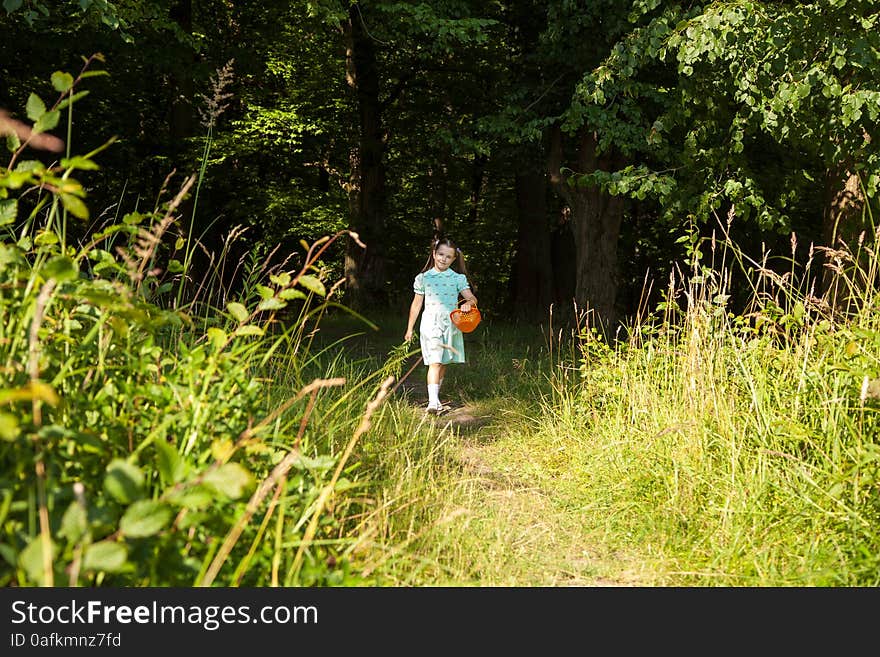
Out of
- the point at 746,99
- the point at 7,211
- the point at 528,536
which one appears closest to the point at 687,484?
the point at 528,536

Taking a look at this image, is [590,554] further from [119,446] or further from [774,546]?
[119,446]

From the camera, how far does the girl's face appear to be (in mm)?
8398

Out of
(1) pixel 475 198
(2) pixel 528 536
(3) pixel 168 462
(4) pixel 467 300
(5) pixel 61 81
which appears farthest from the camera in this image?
(1) pixel 475 198

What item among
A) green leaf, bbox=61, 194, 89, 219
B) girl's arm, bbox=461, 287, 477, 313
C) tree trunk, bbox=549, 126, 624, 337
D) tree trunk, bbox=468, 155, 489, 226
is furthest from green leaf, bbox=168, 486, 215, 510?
tree trunk, bbox=468, 155, 489, 226

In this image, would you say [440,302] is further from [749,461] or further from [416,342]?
[749,461]

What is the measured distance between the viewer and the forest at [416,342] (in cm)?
262

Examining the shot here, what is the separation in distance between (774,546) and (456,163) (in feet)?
57.7

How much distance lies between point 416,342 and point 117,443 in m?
10.1

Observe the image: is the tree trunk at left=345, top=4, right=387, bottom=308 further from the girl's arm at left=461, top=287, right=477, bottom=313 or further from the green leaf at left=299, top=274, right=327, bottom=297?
the green leaf at left=299, top=274, right=327, bottom=297

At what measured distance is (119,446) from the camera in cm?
259

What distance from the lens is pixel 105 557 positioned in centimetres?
193

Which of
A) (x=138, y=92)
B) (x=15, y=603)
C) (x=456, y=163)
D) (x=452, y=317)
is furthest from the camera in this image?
(x=456, y=163)

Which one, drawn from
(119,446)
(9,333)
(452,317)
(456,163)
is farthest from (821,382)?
(456,163)

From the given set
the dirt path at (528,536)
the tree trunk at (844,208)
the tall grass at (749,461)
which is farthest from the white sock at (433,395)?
the tree trunk at (844,208)
